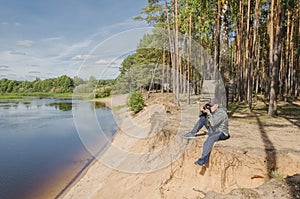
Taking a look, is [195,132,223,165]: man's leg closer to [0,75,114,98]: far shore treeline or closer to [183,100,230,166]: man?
[183,100,230,166]: man

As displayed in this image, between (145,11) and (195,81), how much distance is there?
1536 centimetres

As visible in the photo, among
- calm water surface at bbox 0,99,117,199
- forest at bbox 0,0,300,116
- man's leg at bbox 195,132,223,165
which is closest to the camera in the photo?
man's leg at bbox 195,132,223,165

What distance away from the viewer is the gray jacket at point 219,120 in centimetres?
562

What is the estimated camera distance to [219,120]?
5.62 meters

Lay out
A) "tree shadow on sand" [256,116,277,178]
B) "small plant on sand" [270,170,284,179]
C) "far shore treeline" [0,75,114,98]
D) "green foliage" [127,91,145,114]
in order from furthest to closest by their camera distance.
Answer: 1. "far shore treeline" [0,75,114,98]
2. "green foliage" [127,91,145,114]
3. "tree shadow on sand" [256,116,277,178]
4. "small plant on sand" [270,170,284,179]

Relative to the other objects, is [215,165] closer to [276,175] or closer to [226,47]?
[276,175]

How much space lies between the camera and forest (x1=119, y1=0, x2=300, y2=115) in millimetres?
12393

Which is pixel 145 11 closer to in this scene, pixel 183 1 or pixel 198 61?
pixel 183 1

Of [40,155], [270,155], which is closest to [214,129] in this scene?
[270,155]

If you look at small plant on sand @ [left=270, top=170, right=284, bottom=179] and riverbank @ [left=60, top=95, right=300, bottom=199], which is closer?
small plant on sand @ [left=270, top=170, right=284, bottom=179]

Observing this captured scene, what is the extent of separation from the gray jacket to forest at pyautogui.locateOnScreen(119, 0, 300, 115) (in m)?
6.33

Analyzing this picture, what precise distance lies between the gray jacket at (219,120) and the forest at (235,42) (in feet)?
20.8

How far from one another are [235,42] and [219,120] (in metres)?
17.9

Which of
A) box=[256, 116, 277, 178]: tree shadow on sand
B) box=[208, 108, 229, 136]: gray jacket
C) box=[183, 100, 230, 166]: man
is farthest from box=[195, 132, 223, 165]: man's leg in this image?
box=[256, 116, 277, 178]: tree shadow on sand
